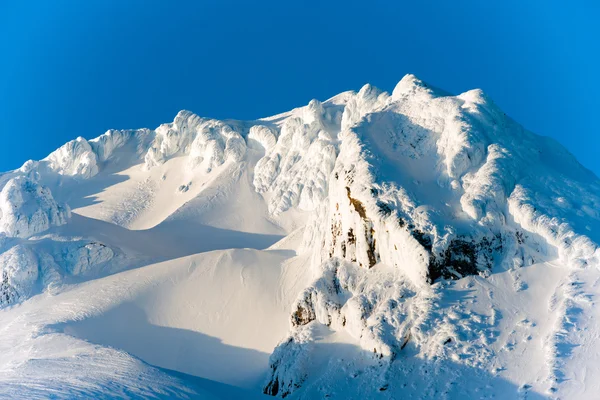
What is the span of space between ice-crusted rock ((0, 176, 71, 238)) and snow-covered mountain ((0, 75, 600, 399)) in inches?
5.6

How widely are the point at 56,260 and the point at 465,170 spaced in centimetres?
3431

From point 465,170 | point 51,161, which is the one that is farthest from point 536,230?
point 51,161

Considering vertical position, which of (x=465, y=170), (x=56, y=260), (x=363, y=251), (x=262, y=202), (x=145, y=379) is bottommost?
(x=145, y=379)

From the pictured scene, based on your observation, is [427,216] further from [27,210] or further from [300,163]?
[300,163]

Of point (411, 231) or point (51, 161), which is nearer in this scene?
point (411, 231)

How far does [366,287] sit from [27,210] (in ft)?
109

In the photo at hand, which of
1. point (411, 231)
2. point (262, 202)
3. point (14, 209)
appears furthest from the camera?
point (262, 202)

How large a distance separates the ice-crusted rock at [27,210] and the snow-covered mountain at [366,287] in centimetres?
14

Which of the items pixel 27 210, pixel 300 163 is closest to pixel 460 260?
pixel 27 210

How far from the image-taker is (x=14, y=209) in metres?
47.8

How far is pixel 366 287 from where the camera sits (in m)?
33.1

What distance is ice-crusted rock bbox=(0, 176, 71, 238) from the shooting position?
47156 millimetres

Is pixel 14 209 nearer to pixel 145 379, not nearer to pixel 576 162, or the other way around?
pixel 145 379

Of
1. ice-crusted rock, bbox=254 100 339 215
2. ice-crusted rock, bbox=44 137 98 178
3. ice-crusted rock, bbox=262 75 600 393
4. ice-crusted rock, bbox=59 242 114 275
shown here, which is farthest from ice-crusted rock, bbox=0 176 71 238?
ice-crusted rock, bbox=44 137 98 178
